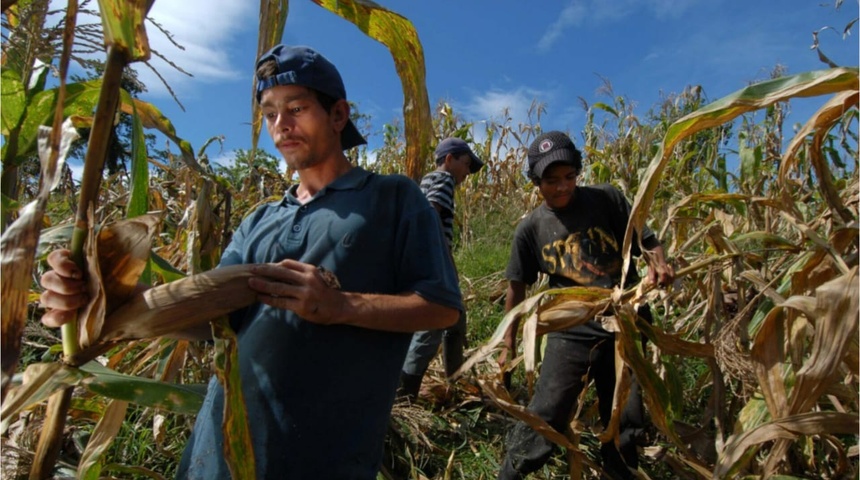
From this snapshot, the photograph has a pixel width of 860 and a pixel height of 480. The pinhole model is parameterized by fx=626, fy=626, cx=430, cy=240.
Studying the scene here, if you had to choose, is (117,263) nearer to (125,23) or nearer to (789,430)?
(125,23)

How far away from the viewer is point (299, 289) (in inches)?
39.4

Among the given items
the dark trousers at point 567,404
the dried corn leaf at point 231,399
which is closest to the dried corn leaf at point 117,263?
the dried corn leaf at point 231,399

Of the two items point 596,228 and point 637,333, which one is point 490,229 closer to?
point 596,228

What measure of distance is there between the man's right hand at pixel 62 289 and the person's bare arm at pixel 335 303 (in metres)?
0.23

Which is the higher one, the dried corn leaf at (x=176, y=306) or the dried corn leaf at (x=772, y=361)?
the dried corn leaf at (x=176, y=306)

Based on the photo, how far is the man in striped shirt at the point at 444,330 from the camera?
302 centimetres

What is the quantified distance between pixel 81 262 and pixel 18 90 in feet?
1.19

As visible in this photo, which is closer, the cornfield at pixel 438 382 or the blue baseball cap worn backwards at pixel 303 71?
the cornfield at pixel 438 382

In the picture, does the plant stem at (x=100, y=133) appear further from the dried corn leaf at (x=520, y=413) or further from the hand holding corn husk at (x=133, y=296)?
the dried corn leaf at (x=520, y=413)

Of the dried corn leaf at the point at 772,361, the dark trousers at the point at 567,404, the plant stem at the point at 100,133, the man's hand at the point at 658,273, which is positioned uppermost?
the plant stem at the point at 100,133

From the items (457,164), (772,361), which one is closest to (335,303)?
(772,361)

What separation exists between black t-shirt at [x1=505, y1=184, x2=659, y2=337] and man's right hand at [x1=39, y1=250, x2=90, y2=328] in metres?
1.99

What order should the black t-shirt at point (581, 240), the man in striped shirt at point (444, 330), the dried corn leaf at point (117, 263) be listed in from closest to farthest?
the dried corn leaf at point (117, 263) → the black t-shirt at point (581, 240) → the man in striped shirt at point (444, 330)

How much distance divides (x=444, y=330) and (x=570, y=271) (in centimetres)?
89
